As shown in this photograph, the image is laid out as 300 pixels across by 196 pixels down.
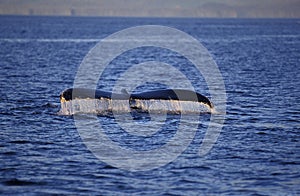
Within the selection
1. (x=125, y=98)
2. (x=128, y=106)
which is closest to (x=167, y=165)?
(x=125, y=98)

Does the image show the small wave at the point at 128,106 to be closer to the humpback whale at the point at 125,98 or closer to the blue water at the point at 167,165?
the humpback whale at the point at 125,98

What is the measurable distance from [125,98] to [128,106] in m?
0.74

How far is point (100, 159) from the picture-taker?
50.1 ft

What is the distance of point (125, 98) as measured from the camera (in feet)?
65.7

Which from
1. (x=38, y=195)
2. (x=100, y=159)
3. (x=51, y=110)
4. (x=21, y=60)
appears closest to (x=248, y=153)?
(x=100, y=159)

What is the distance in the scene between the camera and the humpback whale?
63.8 feet

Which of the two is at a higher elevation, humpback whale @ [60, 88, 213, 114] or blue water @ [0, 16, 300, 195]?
humpback whale @ [60, 88, 213, 114]

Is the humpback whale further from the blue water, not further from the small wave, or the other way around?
the blue water

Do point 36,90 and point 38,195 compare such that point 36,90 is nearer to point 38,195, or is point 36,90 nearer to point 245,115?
point 245,115

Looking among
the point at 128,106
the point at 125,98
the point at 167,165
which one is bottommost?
the point at 167,165

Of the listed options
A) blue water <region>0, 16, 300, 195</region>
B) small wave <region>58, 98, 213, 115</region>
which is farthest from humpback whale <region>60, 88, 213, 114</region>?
blue water <region>0, 16, 300, 195</region>

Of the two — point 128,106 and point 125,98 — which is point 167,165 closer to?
point 125,98

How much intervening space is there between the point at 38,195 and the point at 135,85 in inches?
761

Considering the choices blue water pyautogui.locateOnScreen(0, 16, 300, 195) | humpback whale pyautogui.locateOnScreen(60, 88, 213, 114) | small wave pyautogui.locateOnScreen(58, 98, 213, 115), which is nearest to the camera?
blue water pyautogui.locateOnScreen(0, 16, 300, 195)
